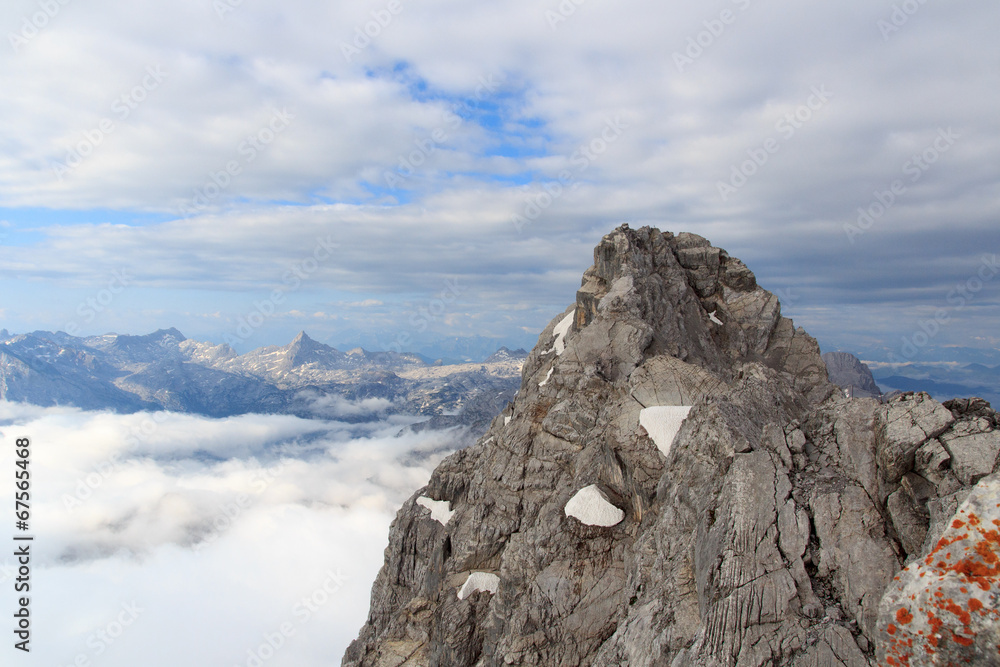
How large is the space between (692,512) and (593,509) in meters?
8.72

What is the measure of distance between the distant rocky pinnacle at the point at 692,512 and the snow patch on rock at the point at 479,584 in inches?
7.0

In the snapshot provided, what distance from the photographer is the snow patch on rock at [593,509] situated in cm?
2620

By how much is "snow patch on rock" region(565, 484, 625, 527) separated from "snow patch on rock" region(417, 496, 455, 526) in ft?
54.9

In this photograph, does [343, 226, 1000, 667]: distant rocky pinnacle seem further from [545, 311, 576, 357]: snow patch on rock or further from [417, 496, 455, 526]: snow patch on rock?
[545, 311, 576, 357]: snow patch on rock

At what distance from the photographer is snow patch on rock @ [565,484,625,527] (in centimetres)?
2620

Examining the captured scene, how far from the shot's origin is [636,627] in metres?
17.8

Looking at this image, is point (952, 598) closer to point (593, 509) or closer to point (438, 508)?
point (593, 509)

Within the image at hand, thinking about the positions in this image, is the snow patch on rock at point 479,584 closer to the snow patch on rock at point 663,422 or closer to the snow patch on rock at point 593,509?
the snow patch on rock at point 593,509

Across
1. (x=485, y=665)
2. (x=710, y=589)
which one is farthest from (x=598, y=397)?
(x=710, y=589)

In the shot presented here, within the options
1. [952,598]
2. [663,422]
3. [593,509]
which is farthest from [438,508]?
[952,598]

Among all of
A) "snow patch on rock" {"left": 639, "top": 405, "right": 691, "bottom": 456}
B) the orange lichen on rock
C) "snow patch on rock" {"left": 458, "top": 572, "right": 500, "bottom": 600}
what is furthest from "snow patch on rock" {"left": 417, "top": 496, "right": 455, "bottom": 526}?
the orange lichen on rock

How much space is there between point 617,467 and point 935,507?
50.4 ft

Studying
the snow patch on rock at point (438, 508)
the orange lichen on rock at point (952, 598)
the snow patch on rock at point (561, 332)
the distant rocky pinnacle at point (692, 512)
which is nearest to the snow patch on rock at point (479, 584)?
the distant rocky pinnacle at point (692, 512)

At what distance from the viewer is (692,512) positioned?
18.6 meters
